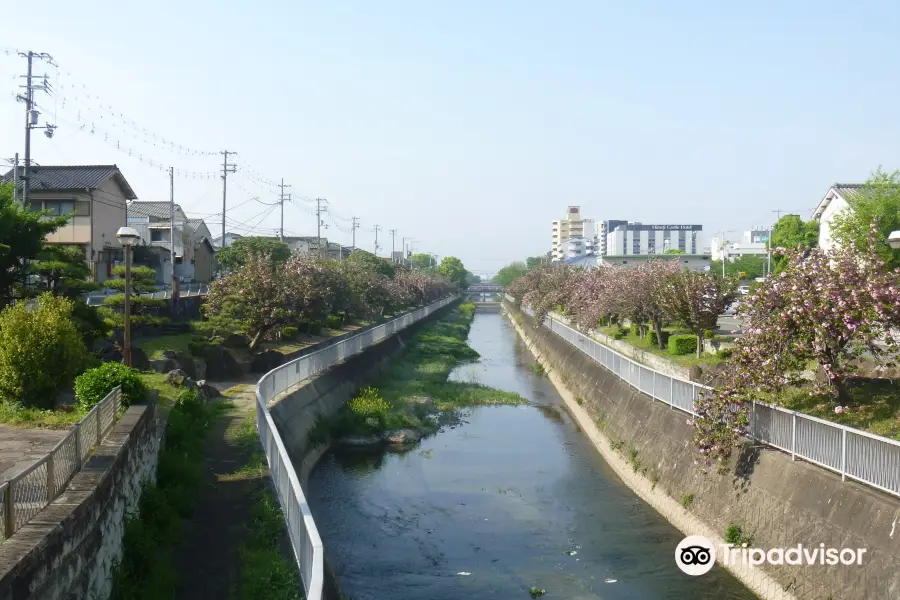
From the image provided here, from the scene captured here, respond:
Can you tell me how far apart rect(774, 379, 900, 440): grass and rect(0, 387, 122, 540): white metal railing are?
43.3 ft

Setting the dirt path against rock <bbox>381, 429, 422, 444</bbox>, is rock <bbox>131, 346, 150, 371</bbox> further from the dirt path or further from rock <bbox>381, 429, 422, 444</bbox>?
rock <bbox>381, 429, 422, 444</bbox>

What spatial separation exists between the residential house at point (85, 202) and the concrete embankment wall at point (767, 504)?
33297 millimetres

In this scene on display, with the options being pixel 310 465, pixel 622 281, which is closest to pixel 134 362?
pixel 310 465

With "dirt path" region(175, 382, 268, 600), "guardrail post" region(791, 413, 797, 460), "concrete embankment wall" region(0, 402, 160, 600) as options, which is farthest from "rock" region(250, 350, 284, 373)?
"guardrail post" region(791, 413, 797, 460)

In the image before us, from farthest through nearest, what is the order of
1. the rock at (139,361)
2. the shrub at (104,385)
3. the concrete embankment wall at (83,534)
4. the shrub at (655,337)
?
1. the shrub at (655,337)
2. the rock at (139,361)
3. the shrub at (104,385)
4. the concrete embankment wall at (83,534)

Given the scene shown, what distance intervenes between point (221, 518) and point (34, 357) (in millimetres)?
5119

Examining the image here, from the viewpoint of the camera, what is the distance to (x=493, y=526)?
64.6 ft

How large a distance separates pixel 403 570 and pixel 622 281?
960 inches

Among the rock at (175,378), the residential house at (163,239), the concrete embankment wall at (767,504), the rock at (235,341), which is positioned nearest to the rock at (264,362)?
the rock at (235,341)

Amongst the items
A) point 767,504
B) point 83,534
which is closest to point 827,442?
point 767,504

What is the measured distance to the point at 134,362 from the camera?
2458cm

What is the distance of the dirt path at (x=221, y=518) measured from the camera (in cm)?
1169

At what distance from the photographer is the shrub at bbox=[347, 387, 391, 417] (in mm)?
29953

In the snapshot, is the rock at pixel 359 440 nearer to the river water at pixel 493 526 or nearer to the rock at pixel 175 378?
the river water at pixel 493 526
